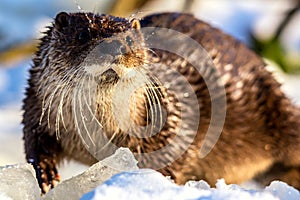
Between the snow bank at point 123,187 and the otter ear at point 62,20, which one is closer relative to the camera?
the snow bank at point 123,187

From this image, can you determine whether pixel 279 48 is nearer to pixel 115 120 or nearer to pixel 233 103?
pixel 233 103

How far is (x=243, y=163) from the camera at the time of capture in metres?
2.76

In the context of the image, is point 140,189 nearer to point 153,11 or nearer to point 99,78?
point 99,78

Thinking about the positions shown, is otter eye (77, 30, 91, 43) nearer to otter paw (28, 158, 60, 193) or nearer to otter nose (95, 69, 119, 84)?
otter nose (95, 69, 119, 84)

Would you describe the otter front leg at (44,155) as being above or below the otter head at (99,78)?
below

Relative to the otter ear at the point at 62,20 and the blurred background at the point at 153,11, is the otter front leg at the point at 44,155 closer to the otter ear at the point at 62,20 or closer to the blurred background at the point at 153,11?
the otter ear at the point at 62,20

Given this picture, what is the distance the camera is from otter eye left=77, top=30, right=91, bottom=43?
1.98 meters

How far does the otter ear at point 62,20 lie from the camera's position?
2.14 metres

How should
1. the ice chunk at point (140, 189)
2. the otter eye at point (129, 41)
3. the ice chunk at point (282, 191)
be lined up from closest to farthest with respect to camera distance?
the ice chunk at point (140, 189), the ice chunk at point (282, 191), the otter eye at point (129, 41)

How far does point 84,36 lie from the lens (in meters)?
2.00

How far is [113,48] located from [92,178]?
43cm

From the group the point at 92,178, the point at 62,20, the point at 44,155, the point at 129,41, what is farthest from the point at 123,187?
the point at 44,155

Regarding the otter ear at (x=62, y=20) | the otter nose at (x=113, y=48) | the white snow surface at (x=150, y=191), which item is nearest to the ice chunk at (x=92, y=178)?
the white snow surface at (x=150, y=191)

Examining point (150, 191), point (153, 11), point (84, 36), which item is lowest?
point (150, 191)
